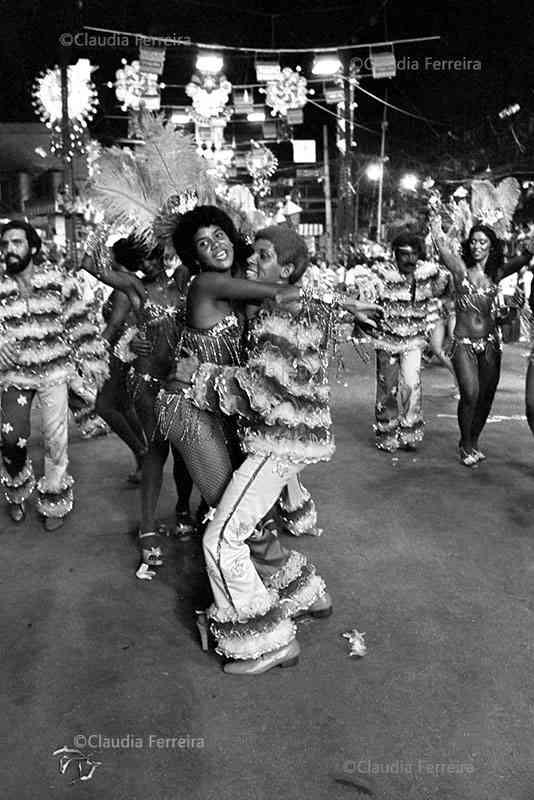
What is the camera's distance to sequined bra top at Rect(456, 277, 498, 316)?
626 centimetres

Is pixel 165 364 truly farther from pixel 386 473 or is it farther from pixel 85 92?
pixel 85 92

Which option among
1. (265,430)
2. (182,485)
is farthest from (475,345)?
(265,430)

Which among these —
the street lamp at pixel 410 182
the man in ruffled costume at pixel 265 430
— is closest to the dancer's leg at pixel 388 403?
the man in ruffled costume at pixel 265 430

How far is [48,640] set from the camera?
360 cm

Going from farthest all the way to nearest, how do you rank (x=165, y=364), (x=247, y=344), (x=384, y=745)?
1. (x=165, y=364)
2. (x=247, y=344)
3. (x=384, y=745)

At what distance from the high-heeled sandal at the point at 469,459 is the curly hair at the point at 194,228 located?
3.59m

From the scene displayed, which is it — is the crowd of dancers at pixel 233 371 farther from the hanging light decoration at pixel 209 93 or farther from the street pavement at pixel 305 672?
the hanging light decoration at pixel 209 93

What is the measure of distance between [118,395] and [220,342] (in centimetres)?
231

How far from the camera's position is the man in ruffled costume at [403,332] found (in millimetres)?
6848

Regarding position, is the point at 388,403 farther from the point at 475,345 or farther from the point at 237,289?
the point at 237,289

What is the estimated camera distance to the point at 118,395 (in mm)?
5551

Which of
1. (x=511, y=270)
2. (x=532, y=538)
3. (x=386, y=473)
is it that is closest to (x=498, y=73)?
(x=511, y=270)

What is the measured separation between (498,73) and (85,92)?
8.92 metres

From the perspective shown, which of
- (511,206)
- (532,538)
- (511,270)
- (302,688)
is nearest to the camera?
(302,688)
